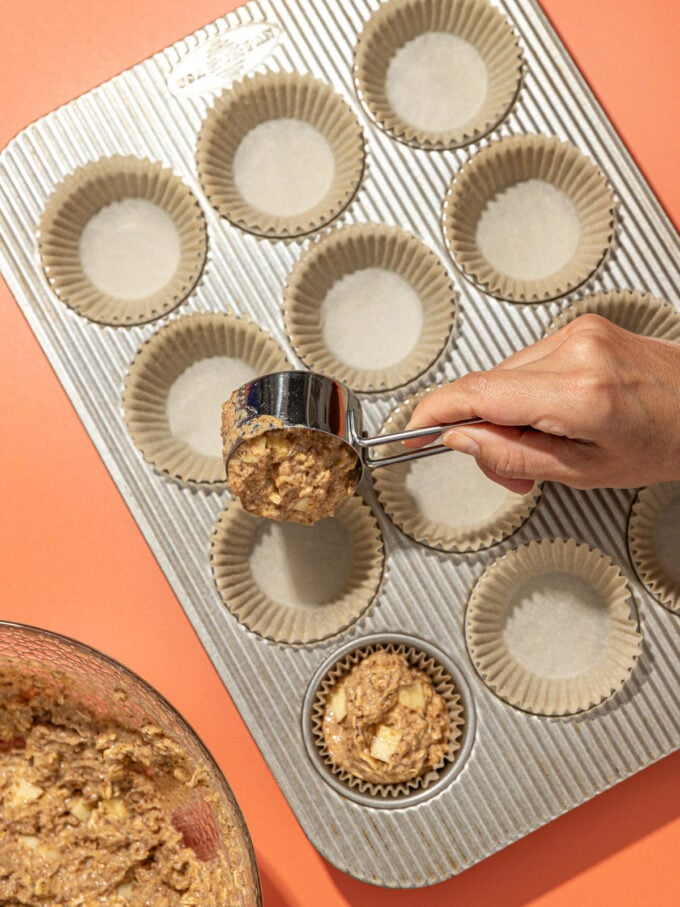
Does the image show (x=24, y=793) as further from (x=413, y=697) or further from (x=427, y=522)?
(x=427, y=522)

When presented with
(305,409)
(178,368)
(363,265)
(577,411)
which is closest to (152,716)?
(305,409)

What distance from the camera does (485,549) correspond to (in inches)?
85.4

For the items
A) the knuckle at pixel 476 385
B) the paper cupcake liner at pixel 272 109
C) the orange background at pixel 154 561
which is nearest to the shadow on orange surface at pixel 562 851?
the orange background at pixel 154 561

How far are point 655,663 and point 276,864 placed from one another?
1.23 metres

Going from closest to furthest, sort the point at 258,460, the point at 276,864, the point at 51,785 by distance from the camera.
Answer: the point at 258,460 < the point at 51,785 < the point at 276,864

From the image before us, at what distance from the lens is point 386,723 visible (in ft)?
6.88

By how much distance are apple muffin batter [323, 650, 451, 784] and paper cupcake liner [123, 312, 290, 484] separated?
2.07 ft

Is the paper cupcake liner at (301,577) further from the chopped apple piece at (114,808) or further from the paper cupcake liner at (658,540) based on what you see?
the paper cupcake liner at (658,540)

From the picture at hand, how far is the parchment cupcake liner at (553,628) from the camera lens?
85.0 inches

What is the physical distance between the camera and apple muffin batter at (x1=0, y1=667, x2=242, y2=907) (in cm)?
203

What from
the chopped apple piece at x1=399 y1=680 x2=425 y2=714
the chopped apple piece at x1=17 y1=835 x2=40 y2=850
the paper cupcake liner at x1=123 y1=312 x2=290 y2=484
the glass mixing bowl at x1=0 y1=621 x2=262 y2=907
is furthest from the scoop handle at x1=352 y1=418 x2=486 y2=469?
the chopped apple piece at x1=17 y1=835 x2=40 y2=850

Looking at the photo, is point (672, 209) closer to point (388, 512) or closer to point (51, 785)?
point (388, 512)

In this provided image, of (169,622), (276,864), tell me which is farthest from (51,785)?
(276,864)

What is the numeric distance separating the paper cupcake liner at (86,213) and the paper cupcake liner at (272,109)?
0.10 meters
